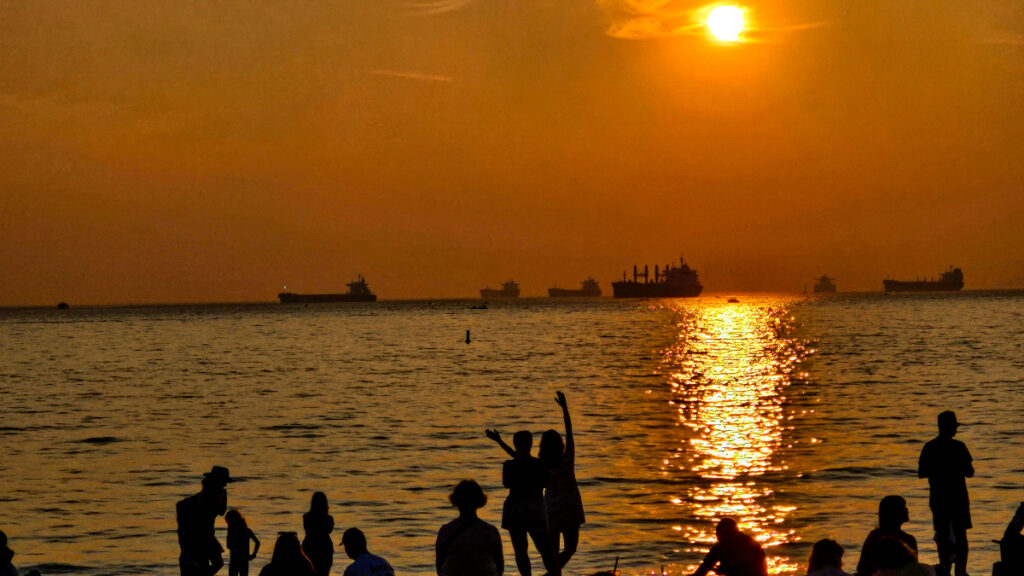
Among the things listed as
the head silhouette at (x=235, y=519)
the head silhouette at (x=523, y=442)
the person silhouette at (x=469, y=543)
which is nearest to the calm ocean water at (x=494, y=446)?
the head silhouette at (x=235, y=519)

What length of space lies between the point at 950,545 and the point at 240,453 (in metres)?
24.5

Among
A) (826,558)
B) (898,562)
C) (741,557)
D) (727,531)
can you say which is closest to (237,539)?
(727,531)

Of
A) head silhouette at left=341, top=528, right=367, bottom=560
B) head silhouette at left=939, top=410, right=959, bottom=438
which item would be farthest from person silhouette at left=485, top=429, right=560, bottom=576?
head silhouette at left=939, top=410, right=959, bottom=438

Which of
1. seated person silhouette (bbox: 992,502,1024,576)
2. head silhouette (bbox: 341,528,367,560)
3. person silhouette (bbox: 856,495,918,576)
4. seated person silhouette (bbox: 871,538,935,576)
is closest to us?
seated person silhouette (bbox: 871,538,935,576)

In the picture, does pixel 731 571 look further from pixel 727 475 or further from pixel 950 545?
pixel 727 475

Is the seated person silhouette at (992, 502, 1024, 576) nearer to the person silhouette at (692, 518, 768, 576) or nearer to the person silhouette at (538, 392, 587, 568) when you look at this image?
the person silhouette at (692, 518, 768, 576)

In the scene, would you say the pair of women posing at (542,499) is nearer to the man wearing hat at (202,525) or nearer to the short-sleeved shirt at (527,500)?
the short-sleeved shirt at (527,500)

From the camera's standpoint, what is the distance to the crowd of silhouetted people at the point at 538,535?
10211 mm

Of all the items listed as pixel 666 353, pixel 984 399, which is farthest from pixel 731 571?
pixel 666 353

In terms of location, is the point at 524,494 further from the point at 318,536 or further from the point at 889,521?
the point at 889,521

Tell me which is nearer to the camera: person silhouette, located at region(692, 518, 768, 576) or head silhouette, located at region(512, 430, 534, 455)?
person silhouette, located at region(692, 518, 768, 576)

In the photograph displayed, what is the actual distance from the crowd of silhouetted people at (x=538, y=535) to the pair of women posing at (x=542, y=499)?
0.01 m

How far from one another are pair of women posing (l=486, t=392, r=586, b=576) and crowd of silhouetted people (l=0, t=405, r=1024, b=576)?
0.4 inches

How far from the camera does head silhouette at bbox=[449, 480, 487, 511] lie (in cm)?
1048
